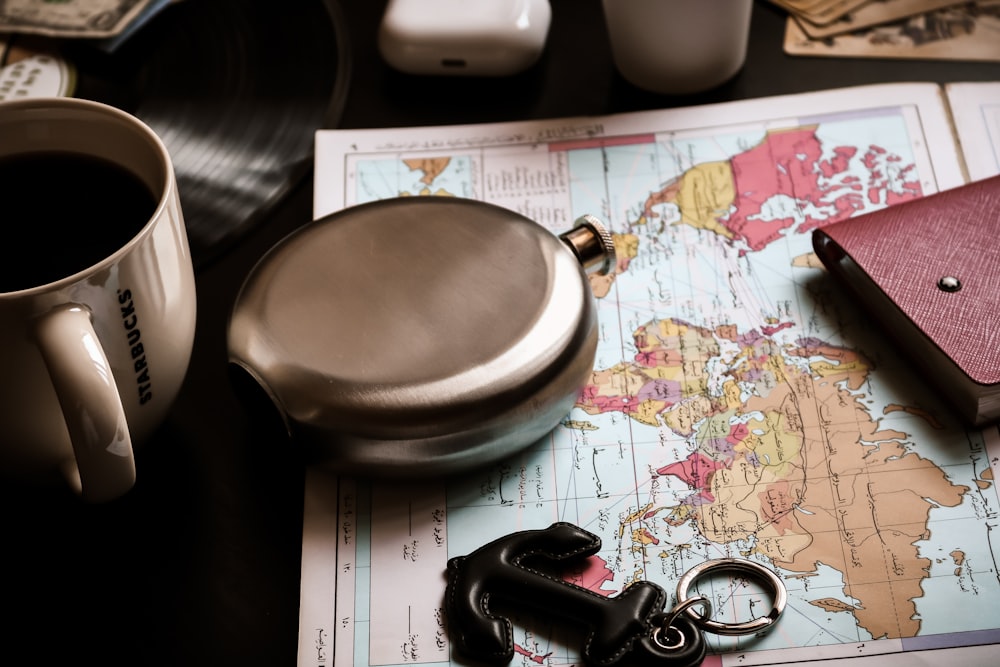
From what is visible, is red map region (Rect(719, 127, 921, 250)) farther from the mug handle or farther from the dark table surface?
the mug handle

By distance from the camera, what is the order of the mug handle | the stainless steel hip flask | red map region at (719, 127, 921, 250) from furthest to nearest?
1. red map region at (719, 127, 921, 250)
2. the stainless steel hip flask
3. the mug handle

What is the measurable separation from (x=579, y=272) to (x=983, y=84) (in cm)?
40

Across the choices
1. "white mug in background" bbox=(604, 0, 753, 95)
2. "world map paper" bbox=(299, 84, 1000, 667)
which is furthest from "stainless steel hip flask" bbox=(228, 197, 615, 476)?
"white mug in background" bbox=(604, 0, 753, 95)

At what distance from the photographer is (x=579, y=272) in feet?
2.04

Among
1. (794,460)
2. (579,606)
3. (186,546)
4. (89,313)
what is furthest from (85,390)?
(794,460)

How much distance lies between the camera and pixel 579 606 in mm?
525

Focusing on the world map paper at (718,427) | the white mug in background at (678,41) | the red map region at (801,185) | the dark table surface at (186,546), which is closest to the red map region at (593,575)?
the world map paper at (718,427)

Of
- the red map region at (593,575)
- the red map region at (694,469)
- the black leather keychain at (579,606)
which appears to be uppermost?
the red map region at (694,469)

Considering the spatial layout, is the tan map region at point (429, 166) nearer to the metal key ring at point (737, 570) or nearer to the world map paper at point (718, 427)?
the world map paper at point (718, 427)

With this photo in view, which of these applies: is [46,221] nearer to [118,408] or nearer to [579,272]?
[118,408]

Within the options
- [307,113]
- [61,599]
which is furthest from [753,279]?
[61,599]

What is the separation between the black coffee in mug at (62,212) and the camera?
521 millimetres

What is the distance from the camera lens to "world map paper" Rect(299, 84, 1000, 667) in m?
0.54

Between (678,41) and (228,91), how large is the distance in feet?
1.22
